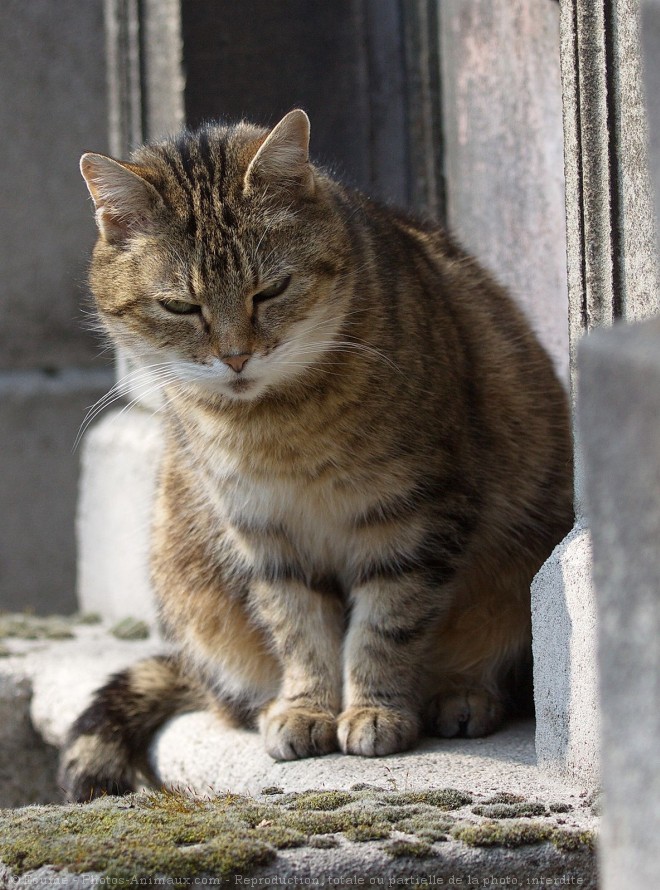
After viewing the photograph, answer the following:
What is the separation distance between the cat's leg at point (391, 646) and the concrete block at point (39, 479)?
308 centimetres

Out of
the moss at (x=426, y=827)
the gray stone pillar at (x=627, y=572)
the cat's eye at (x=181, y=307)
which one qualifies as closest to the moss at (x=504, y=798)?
the moss at (x=426, y=827)

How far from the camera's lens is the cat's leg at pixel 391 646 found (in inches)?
94.3

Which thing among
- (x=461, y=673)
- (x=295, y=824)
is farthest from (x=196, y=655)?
(x=295, y=824)

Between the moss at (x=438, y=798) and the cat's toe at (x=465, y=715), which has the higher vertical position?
the cat's toe at (x=465, y=715)

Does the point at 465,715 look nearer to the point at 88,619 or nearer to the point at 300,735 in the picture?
the point at 300,735

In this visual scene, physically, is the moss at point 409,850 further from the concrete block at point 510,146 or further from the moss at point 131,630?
the moss at point 131,630

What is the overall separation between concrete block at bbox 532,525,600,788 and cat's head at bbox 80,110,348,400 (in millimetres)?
665

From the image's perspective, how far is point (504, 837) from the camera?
179 cm

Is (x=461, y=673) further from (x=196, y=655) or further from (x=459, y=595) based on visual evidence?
(x=196, y=655)

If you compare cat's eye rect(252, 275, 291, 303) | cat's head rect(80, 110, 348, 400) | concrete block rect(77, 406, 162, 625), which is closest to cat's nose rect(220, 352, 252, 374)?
cat's head rect(80, 110, 348, 400)

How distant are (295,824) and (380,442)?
0.80m

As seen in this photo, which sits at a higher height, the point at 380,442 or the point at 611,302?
the point at 611,302

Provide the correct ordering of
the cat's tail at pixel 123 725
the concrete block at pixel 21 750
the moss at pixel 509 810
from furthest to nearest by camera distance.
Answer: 1. the concrete block at pixel 21 750
2. the cat's tail at pixel 123 725
3. the moss at pixel 509 810

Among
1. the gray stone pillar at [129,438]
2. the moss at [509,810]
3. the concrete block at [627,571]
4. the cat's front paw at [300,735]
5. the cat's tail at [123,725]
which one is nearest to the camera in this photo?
the concrete block at [627,571]
